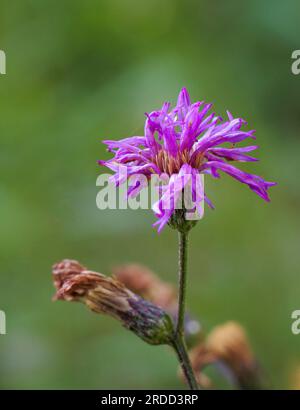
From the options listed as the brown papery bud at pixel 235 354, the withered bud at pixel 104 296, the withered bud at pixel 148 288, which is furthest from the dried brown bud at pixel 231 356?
the withered bud at pixel 104 296

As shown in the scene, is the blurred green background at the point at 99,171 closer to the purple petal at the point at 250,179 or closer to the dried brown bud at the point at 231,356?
the dried brown bud at the point at 231,356

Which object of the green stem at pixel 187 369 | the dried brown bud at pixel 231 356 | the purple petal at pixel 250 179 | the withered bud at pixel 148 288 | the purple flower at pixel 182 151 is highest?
the purple flower at pixel 182 151

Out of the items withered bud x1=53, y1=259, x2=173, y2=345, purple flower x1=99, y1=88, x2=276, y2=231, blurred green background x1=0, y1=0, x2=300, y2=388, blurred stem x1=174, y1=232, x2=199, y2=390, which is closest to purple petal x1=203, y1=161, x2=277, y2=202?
purple flower x1=99, y1=88, x2=276, y2=231

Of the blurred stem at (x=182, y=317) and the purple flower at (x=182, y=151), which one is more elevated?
the purple flower at (x=182, y=151)

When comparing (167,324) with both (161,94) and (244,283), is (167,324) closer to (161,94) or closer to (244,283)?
(244,283)

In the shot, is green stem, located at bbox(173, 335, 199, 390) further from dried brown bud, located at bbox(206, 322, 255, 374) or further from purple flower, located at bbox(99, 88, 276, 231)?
dried brown bud, located at bbox(206, 322, 255, 374)

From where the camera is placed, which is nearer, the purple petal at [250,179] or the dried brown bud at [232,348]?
the purple petal at [250,179]
